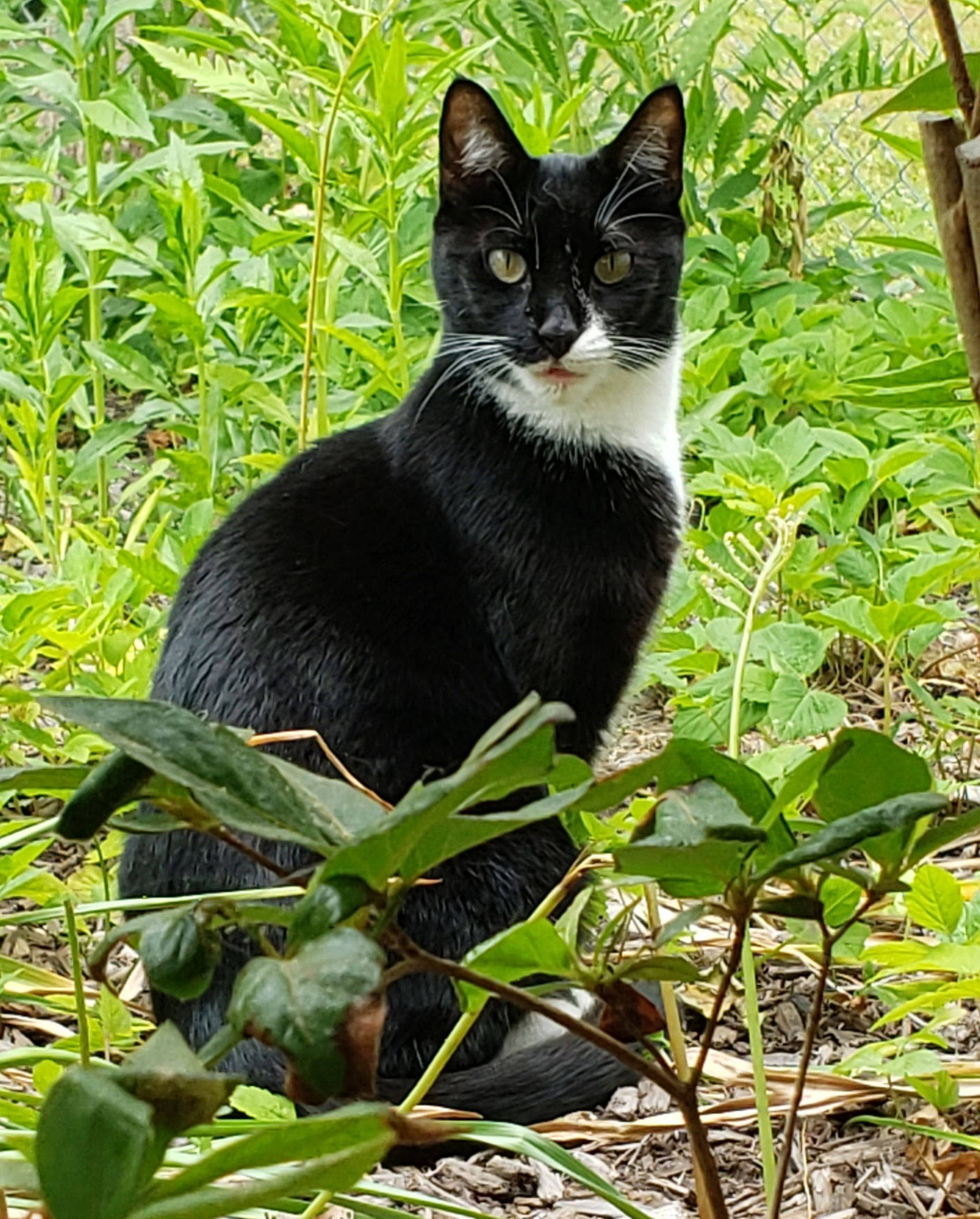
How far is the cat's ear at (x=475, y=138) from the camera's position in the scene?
1793mm

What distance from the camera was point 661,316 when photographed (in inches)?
76.3

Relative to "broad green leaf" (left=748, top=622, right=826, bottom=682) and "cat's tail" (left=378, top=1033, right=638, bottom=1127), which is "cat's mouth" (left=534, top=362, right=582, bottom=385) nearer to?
"broad green leaf" (left=748, top=622, right=826, bottom=682)

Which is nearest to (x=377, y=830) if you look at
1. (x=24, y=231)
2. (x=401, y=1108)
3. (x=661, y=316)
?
(x=401, y=1108)

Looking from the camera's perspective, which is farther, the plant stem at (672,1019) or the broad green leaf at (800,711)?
the broad green leaf at (800,711)

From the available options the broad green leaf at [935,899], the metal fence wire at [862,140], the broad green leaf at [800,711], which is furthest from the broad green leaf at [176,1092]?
the metal fence wire at [862,140]

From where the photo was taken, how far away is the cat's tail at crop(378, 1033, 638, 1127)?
1320mm

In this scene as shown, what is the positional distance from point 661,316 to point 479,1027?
3.05 feet

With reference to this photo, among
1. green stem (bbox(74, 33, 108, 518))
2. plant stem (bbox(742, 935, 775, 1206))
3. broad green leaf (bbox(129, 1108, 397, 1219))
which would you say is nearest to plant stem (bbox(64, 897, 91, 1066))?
broad green leaf (bbox(129, 1108, 397, 1219))

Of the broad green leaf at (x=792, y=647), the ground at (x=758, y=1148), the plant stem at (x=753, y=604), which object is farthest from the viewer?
the broad green leaf at (x=792, y=647)

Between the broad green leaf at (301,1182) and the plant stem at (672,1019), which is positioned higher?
the broad green leaf at (301,1182)

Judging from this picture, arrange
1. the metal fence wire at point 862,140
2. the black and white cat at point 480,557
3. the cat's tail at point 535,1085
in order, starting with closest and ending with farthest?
1. the cat's tail at point 535,1085
2. the black and white cat at point 480,557
3. the metal fence wire at point 862,140

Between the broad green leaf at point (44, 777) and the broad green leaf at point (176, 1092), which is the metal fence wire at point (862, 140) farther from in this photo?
the broad green leaf at point (176, 1092)

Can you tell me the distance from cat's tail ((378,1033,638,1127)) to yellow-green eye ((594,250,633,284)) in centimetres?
91

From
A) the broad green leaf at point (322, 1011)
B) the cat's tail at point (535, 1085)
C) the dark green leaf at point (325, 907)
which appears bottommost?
the cat's tail at point (535, 1085)
